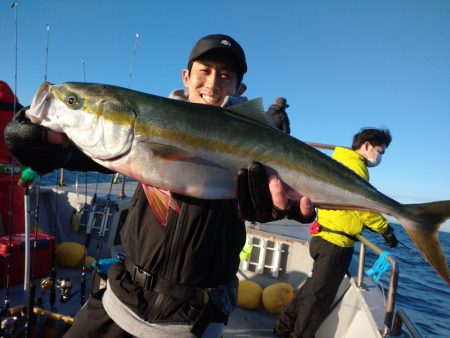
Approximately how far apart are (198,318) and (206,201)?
35.8 inches

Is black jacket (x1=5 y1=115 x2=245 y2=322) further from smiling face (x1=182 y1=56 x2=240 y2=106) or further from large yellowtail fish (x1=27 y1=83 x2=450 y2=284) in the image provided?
smiling face (x1=182 y1=56 x2=240 y2=106)

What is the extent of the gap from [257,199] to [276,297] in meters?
4.51

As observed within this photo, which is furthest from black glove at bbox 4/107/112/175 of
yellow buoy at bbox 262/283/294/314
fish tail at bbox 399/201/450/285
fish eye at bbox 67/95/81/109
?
yellow buoy at bbox 262/283/294/314

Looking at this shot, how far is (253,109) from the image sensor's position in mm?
2672

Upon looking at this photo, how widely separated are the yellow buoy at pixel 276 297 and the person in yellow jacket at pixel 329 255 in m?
0.82

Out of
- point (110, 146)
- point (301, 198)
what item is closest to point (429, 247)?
point (301, 198)

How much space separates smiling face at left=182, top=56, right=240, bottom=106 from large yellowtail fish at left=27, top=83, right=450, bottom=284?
0.41 meters

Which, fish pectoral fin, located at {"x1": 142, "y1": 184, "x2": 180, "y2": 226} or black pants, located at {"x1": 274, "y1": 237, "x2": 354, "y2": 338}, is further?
black pants, located at {"x1": 274, "y1": 237, "x2": 354, "y2": 338}

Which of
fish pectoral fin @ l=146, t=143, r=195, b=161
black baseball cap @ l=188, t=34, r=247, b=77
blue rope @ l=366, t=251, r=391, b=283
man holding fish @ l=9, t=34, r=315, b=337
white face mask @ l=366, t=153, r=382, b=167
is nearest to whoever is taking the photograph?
man holding fish @ l=9, t=34, r=315, b=337

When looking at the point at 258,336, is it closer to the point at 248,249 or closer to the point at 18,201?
the point at 248,249

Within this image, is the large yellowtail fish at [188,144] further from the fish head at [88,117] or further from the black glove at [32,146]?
the black glove at [32,146]

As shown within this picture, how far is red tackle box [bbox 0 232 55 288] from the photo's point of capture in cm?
517

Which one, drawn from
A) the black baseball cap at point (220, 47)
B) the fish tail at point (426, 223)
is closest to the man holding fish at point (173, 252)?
the fish tail at point (426, 223)

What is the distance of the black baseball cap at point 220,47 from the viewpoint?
2.79 meters
